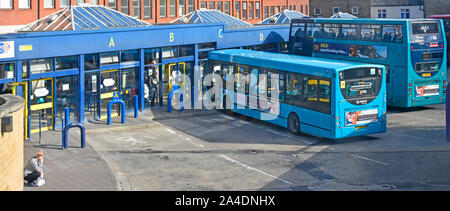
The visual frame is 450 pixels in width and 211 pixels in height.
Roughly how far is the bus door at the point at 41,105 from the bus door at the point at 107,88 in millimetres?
2544

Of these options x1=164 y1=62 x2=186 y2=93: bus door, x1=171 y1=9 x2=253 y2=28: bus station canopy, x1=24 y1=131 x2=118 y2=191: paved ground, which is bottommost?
x1=24 y1=131 x2=118 y2=191: paved ground

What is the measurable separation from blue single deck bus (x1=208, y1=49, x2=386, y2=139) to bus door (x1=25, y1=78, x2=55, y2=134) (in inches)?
293

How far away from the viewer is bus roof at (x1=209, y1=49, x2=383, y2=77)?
861 inches

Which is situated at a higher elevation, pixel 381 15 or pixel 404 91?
pixel 381 15

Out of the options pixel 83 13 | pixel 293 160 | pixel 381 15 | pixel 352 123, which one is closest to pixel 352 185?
pixel 293 160

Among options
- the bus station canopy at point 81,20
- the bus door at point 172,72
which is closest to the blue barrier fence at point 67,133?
the bus station canopy at point 81,20

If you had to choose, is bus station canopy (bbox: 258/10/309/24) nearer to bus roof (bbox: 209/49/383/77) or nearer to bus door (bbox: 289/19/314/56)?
bus door (bbox: 289/19/314/56)

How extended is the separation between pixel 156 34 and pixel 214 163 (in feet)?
30.9

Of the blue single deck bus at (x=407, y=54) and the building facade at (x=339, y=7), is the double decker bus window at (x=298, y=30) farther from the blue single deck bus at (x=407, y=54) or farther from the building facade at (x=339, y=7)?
the building facade at (x=339, y=7)

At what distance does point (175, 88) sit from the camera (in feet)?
92.8

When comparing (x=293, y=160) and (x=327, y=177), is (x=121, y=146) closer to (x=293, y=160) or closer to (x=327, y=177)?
(x=293, y=160)

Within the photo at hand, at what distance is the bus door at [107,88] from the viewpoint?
84.0 ft

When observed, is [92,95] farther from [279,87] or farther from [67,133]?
[279,87]

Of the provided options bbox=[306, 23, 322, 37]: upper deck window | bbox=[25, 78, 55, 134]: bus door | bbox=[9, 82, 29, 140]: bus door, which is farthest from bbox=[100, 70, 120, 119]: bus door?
bbox=[306, 23, 322, 37]: upper deck window
